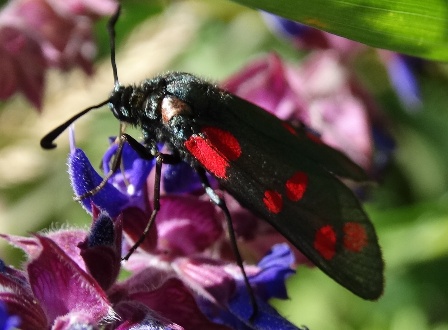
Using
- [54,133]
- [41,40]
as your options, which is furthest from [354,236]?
[41,40]

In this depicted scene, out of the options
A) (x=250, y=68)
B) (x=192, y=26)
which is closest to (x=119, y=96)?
(x=250, y=68)

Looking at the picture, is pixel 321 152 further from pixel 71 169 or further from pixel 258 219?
pixel 71 169

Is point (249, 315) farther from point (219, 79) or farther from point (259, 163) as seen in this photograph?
point (219, 79)

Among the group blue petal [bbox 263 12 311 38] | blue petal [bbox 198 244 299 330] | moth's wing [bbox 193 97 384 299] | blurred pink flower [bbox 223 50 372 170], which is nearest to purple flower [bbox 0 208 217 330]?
blue petal [bbox 198 244 299 330]

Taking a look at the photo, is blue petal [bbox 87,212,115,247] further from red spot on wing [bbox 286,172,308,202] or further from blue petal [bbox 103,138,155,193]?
red spot on wing [bbox 286,172,308,202]

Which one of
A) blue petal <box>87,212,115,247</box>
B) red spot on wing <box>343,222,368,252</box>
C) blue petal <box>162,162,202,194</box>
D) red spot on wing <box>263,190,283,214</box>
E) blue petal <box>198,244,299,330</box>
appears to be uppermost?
blue petal <box>87,212,115,247</box>

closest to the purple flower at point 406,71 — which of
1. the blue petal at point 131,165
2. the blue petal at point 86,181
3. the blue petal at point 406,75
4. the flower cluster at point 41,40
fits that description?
the blue petal at point 406,75
